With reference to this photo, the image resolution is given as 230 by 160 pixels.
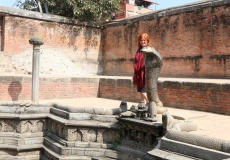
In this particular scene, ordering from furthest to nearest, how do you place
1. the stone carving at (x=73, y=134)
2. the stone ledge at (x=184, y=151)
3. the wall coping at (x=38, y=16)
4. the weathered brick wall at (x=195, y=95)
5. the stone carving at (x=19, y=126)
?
the wall coping at (x=38, y=16) < the weathered brick wall at (x=195, y=95) < the stone carving at (x=19, y=126) < the stone carving at (x=73, y=134) < the stone ledge at (x=184, y=151)

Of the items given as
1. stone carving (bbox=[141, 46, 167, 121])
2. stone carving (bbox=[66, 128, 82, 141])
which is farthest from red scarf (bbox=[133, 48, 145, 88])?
stone carving (bbox=[66, 128, 82, 141])

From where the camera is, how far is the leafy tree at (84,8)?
15984 mm

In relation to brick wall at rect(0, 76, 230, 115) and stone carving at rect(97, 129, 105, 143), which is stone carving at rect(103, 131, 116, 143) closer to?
stone carving at rect(97, 129, 105, 143)

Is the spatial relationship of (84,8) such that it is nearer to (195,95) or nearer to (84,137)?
(195,95)

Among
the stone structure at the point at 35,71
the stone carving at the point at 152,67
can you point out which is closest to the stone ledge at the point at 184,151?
the stone carving at the point at 152,67

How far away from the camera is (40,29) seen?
14805 mm

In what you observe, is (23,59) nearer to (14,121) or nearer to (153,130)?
(14,121)

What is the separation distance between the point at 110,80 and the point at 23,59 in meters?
5.76

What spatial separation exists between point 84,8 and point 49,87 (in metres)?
7.26

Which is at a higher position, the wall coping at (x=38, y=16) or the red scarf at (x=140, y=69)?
the wall coping at (x=38, y=16)

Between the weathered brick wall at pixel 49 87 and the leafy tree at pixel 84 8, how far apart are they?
6.29 metres

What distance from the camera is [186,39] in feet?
40.3

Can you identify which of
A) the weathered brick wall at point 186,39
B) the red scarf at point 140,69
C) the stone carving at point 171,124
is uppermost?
the weathered brick wall at point 186,39

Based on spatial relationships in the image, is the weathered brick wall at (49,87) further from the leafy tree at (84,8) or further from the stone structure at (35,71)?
the leafy tree at (84,8)
